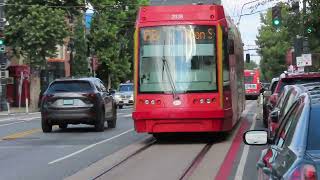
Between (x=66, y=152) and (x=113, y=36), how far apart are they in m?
46.2

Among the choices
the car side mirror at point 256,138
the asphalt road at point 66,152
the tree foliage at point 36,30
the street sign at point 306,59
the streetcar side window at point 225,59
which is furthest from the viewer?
the tree foliage at point 36,30

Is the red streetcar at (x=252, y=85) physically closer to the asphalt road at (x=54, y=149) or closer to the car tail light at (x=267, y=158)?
the asphalt road at (x=54, y=149)

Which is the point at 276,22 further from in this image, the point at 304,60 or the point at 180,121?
the point at 180,121

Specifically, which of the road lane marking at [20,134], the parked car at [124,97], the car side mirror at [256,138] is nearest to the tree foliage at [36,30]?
the parked car at [124,97]

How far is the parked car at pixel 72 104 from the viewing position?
21.1 m

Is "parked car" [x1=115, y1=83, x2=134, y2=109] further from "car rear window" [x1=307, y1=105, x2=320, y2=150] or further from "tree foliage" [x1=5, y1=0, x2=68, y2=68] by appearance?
"car rear window" [x1=307, y1=105, x2=320, y2=150]

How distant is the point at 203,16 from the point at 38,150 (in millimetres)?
5039

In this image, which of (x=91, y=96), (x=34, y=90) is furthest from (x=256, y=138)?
(x=34, y=90)

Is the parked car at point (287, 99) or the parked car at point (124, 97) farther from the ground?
the parked car at point (287, 99)

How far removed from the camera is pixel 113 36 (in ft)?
200

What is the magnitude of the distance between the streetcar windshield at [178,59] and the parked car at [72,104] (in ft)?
17.7

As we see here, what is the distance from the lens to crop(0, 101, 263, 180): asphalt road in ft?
38.5

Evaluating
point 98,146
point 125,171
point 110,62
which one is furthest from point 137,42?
point 110,62

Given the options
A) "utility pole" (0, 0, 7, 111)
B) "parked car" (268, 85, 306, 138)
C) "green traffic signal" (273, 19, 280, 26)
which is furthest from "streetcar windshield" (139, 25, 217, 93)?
"utility pole" (0, 0, 7, 111)
